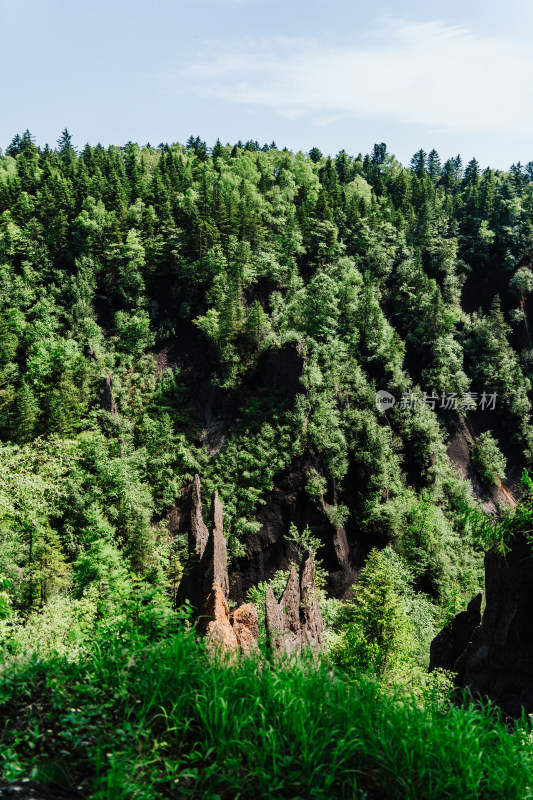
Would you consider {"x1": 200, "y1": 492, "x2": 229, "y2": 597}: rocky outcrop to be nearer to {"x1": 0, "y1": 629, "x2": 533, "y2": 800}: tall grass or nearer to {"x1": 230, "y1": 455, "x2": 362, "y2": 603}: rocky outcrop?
{"x1": 0, "y1": 629, "x2": 533, "y2": 800}: tall grass

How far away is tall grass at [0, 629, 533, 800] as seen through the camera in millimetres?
3529

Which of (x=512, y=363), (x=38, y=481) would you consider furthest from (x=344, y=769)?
(x=512, y=363)

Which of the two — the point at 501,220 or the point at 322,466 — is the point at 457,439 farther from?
the point at 501,220

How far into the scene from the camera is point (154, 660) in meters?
4.72

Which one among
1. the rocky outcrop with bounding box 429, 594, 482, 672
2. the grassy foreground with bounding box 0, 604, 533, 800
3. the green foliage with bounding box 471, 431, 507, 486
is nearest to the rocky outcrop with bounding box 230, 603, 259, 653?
the rocky outcrop with bounding box 429, 594, 482, 672

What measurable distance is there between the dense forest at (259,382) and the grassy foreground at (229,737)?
1526cm

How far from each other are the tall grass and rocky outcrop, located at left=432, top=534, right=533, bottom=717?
19.1 ft

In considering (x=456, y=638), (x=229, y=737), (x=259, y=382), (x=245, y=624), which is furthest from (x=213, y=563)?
(x=259, y=382)

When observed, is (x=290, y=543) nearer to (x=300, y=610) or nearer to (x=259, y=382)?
(x=259, y=382)

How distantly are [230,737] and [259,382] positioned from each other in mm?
37538

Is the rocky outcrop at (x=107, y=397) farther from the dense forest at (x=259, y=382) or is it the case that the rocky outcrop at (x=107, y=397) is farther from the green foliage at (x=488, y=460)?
the green foliage at (x=488, y=460)

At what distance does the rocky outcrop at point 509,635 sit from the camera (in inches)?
376

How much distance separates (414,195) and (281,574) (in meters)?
61.6

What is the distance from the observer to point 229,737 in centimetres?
388
